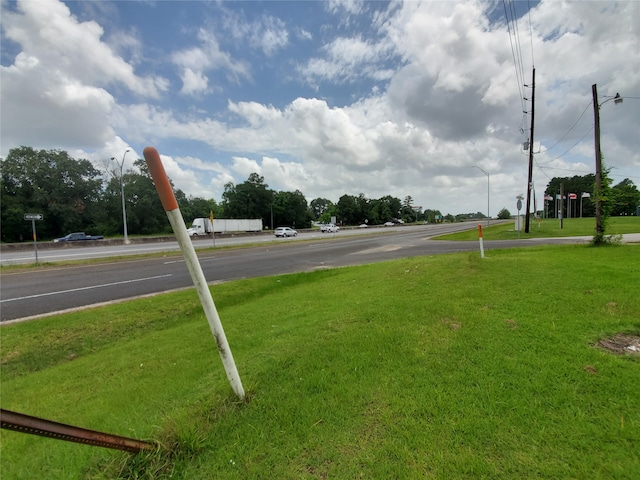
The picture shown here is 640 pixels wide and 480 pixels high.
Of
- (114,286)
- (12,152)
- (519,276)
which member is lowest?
(114,286)

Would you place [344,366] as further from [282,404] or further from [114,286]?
[114,286]

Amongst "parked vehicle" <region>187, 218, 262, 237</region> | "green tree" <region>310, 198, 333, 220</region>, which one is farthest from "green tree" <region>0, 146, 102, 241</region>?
"green tree" <region>310, 198, 333, 220</region>

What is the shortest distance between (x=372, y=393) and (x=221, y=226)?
57055 mm

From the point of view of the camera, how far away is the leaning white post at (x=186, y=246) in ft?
7.25

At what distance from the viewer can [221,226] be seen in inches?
2234

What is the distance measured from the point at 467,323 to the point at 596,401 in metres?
1.69

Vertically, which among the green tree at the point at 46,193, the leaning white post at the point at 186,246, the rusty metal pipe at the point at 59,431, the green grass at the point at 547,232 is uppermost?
the green tree at the point at 46,193

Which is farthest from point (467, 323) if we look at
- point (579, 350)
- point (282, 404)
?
point (282, 404)

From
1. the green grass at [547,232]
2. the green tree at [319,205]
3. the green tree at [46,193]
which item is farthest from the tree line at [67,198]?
the green tree at [319,205]

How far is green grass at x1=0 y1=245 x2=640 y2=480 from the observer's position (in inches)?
81.3

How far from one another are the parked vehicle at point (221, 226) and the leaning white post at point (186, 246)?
148 feet

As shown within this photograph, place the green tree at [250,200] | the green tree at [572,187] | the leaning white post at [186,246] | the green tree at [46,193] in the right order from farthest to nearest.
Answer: the green tree at [572,187] < the green tree at [250,200] < the green tree at [46,193] < the leaning white post at [186,246]

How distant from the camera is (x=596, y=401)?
2.48 meters

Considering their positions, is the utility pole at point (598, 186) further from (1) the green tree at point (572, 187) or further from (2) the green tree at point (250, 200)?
(1) the green tree at point (572, 187)
